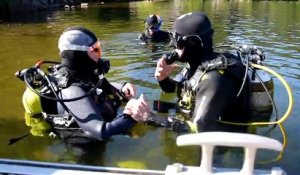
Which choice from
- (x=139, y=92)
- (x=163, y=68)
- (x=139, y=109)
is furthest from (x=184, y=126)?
(x=139, y=92)

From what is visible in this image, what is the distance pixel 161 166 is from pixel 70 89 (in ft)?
3.94

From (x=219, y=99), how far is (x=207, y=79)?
0.21m

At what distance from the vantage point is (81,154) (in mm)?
4312

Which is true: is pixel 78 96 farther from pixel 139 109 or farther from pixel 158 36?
pixel 158 36

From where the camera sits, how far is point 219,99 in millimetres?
3594

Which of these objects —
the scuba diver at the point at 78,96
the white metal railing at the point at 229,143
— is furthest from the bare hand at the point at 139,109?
the white metal railing at the point at 229,143

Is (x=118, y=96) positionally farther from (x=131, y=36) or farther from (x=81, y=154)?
(x=131, y=36)

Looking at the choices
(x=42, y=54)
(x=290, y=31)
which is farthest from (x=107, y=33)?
(x=290, y=31)

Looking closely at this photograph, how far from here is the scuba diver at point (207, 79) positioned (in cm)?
360

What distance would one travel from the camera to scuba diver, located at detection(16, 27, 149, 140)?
3539 mm

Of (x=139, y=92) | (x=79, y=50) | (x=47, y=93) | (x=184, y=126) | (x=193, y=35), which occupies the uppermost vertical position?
(x=193, y=35)

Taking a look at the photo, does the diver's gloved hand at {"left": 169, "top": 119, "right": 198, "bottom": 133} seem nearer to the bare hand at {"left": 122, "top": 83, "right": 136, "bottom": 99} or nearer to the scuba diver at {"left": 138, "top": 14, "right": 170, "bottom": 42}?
the bare hand at {"left": 122, "top": 83, "right": 136, "bottom": 99}

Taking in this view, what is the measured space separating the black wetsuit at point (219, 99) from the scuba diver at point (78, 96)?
545 millimetres

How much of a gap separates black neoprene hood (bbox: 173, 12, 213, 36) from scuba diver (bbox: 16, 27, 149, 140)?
31.7 inches
